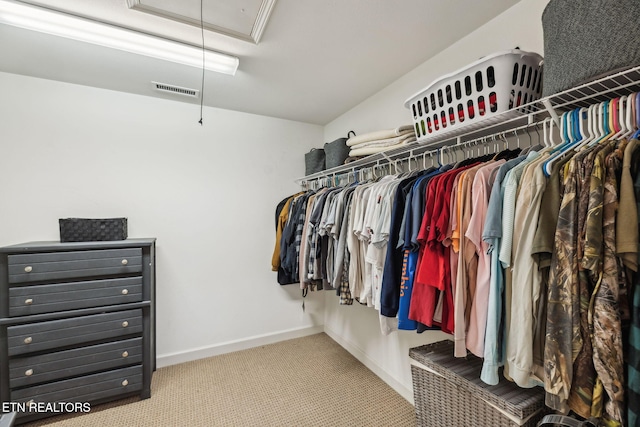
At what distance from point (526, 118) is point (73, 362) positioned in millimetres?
2897

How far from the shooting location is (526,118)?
3.90ft

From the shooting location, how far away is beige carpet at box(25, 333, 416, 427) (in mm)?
1781

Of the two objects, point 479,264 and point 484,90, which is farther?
point 484,90

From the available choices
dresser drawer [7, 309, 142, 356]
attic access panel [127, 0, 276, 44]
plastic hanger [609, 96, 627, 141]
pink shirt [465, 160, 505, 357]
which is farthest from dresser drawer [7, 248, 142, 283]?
plastic hanger [609, 96, 627, 141]

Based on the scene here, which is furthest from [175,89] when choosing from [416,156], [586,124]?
[586,124]

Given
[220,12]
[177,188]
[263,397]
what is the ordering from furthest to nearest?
[177,188] < [263,397] < [220,12]

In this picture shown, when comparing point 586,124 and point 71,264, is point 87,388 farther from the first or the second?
point 586,124

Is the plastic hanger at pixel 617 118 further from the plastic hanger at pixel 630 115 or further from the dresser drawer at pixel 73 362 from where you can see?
the dresser drawer at pixel 73 362

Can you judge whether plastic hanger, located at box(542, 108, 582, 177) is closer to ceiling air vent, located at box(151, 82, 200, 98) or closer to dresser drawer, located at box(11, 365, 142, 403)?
ceiling air vent, located at box(151, 82, 200, 98)

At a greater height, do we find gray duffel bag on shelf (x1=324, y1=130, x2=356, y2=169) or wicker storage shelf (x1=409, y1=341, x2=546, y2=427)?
gray duffel bag on shelf (x1=324, y1=130, x2=356, y2=169)

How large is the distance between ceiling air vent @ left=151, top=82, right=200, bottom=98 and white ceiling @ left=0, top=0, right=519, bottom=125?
0.21 feet

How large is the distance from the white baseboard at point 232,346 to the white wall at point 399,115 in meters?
0.29

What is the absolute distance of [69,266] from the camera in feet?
5.96

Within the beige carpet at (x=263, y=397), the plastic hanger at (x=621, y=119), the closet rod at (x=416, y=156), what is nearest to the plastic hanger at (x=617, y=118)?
the plastic hanger at (x=621, y=119)
